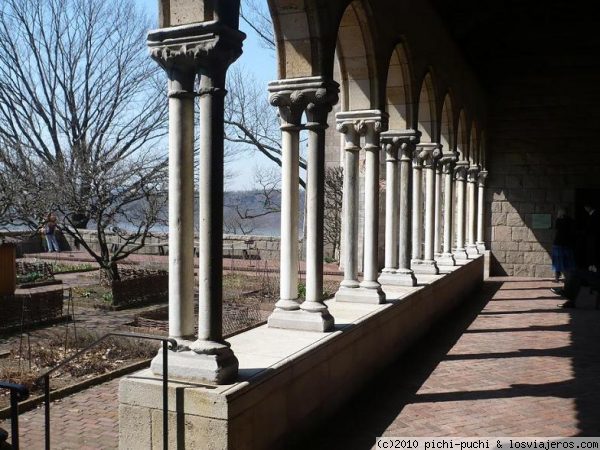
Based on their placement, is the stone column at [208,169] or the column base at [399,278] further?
the column base at [399,278]

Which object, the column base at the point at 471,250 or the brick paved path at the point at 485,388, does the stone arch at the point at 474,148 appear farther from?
the brick paved path at the point at 485,388

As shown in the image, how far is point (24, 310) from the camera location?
348 inches

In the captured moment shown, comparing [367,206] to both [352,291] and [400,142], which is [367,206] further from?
[400,142]

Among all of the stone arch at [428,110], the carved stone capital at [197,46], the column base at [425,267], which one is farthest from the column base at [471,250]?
the carved stone capital at [197,46]

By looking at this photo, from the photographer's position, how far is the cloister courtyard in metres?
3.52

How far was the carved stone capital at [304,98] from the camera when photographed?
480 cm

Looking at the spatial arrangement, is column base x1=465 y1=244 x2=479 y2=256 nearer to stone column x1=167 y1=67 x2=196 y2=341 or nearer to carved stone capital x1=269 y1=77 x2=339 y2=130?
carved stone capital x1=269 y1=77 x2=339 y2=130

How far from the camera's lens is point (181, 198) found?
3643mm

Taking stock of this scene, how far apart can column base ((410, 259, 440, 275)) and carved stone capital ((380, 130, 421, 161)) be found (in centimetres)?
186

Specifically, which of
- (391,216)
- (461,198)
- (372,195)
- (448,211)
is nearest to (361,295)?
(372,195)

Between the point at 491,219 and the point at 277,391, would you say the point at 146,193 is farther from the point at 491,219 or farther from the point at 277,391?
the point at 277,391

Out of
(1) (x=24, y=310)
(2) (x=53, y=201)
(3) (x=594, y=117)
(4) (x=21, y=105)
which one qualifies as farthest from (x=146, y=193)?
(4) (x=21, y=105)

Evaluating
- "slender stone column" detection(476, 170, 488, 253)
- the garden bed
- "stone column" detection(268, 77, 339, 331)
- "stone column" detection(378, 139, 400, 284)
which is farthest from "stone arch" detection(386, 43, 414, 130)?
"slender stone column" detection(476, 170, 488, 253)

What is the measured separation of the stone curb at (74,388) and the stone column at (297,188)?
209 centimetres
